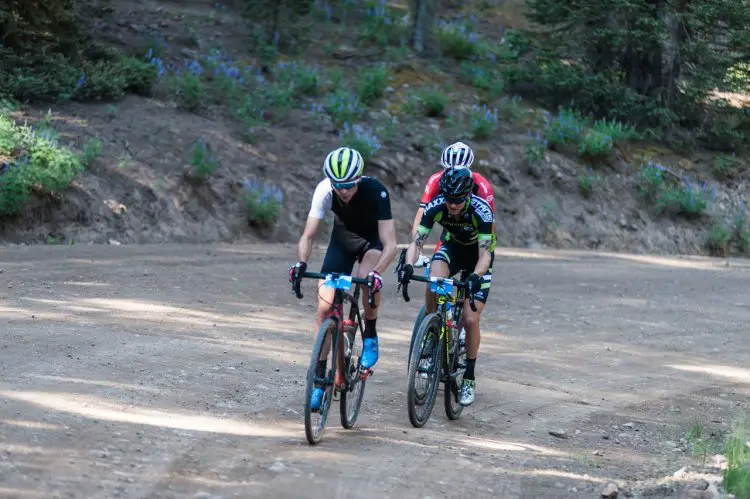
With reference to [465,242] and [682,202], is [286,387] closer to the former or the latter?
[465,242]

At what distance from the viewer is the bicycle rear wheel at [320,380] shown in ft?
23.7

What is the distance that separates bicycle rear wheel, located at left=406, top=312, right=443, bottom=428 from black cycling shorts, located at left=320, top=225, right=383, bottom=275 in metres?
0.73

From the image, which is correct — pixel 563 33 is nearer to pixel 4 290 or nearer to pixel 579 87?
pixel 579 87

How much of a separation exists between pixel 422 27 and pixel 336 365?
22.0 metres

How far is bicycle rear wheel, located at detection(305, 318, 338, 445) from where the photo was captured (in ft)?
23.7

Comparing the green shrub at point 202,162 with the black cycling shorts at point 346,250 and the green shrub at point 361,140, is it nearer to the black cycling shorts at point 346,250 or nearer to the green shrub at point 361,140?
the green shrub at point 361,140

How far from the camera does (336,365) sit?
25.1 feet

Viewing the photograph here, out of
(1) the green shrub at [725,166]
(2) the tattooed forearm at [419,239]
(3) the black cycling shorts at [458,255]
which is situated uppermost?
(1) the green shrub at [725,166]

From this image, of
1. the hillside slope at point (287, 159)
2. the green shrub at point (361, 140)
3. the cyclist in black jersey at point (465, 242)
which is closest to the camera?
the cyclist in black jersey at point (465, 242)

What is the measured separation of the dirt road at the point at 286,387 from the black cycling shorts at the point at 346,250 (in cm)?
125

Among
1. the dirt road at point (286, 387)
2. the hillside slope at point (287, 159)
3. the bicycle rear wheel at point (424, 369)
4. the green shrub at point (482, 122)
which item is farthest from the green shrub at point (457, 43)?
the bicycle rear wheel at point (424, 369)

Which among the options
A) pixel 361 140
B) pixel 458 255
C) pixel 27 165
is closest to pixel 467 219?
pixel 458 255

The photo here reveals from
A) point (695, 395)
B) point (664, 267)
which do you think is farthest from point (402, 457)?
point (664, 267)

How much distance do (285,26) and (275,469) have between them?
21253 millimetres
